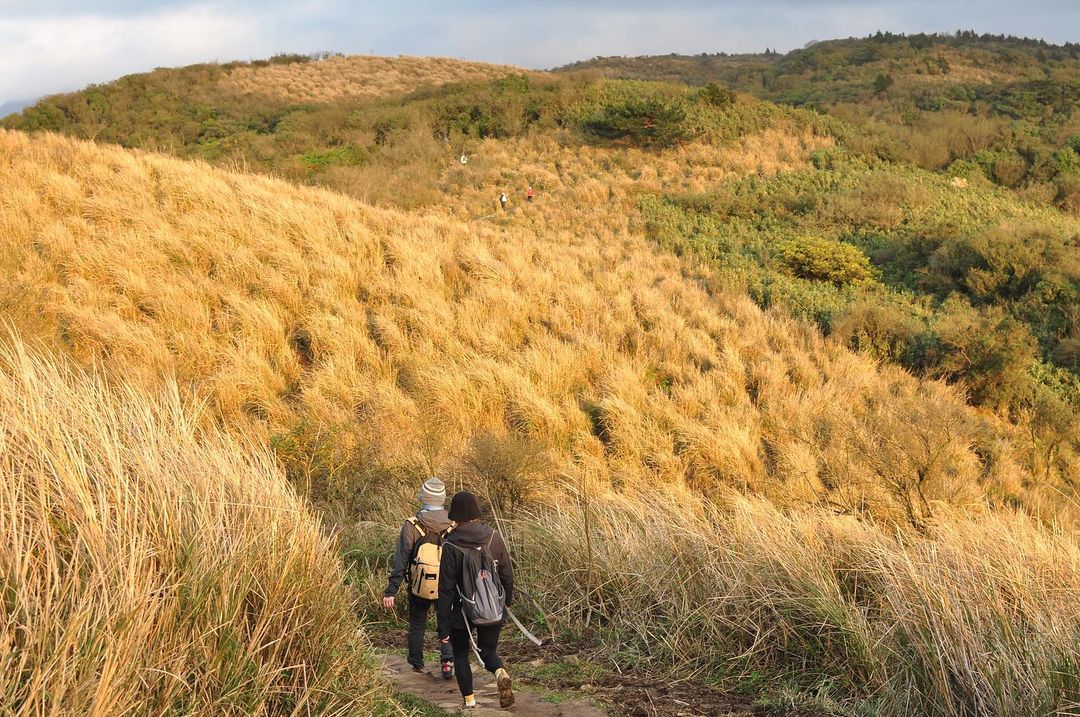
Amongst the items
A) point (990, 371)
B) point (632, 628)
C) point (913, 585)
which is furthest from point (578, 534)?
point (990, 371)

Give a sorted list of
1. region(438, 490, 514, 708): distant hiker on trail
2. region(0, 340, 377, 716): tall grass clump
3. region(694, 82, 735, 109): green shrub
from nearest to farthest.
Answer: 1. region(0, 340, 377, 716): tall grass clump
2. region(438, 490, 514, 708): distant hiker on trail
3. region(694, 82, 735, 109): green shrub

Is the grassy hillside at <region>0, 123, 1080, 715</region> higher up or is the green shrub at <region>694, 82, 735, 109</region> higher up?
the green shrub at <region>694, 82, 735, 109</region>

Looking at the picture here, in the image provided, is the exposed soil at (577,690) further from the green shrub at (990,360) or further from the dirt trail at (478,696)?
the green shrub at (990,360)

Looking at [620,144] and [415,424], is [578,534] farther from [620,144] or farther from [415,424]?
[620,144]

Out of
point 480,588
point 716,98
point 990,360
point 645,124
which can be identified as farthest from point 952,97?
point 480,588

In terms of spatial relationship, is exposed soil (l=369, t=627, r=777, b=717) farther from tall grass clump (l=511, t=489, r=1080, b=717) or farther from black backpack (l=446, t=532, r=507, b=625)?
black backpack (l=446, t=532, r=507, b=625)

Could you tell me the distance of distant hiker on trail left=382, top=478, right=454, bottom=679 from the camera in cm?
483

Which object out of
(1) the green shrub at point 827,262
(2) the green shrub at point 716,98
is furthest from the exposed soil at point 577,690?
(2) the green shrub at point 716,98

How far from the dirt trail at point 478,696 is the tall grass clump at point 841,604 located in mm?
642

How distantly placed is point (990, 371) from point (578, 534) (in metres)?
10.4

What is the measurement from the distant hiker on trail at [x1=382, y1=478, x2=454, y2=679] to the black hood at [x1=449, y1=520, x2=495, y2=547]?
438 mm

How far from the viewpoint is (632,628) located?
5.02 metres

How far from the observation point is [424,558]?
4.85 meters

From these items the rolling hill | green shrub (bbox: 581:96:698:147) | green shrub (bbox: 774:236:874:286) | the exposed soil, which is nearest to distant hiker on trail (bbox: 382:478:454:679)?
the exposed soil
